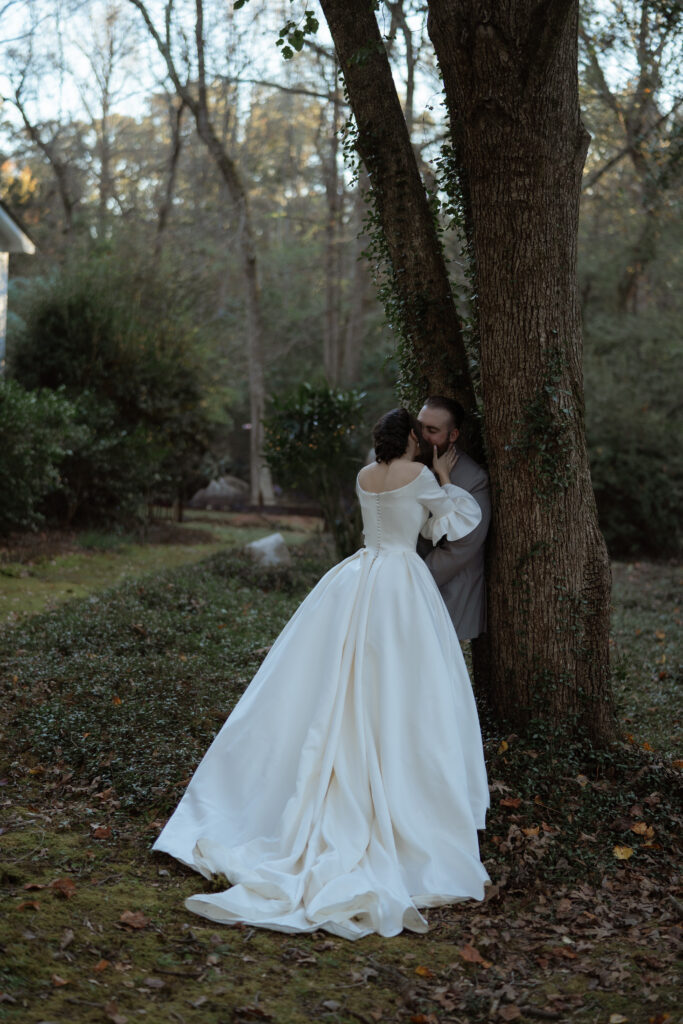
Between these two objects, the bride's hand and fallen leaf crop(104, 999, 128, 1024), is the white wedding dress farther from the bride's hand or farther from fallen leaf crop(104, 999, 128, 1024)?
fallen leaf crop(104, 999, 128, 1024)

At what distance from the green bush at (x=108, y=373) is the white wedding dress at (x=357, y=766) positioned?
10.6 metres

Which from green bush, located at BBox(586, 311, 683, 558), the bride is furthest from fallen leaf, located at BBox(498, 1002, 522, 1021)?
green bush, located at BBox(586, 311, 683, 558)

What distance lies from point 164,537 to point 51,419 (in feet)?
11.4

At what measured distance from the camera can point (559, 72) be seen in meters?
4.84

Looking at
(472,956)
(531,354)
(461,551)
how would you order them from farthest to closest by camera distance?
(461,551) < (531,354) < (472,956)

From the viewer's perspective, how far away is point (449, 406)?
208 inches

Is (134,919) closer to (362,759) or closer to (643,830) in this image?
(362,759)

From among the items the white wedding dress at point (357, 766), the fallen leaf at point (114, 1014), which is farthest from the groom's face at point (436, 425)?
the fallen leaf at point (114, 1014)

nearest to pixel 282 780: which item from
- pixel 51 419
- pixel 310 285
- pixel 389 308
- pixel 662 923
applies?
→ pixel 662 923

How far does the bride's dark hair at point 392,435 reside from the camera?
4879 mm

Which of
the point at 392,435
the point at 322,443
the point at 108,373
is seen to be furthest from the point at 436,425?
the point at 108,373

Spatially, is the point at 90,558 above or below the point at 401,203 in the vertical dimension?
below

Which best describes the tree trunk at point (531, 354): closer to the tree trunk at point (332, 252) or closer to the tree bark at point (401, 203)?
the tree bark at point (401, 203)

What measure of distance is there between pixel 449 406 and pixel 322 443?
21.6 feet
